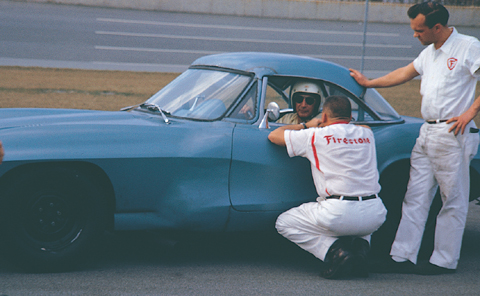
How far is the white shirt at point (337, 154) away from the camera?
3.93m

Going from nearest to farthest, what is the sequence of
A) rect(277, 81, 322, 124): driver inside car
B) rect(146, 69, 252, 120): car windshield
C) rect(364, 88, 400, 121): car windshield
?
rect(146, 69, 252, 120): car windshield < rect(277, 81, 322, 124): driver inside car < rect(364, 88, 400, 121): car windshield

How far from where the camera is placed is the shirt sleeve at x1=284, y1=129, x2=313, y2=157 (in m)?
3.93

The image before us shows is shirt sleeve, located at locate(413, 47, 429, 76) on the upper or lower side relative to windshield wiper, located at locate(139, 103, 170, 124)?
upper

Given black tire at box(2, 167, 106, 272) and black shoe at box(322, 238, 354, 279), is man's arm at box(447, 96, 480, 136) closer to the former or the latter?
black shoe at box(322, 238, 354, 279)

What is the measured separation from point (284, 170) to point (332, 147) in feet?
1.29

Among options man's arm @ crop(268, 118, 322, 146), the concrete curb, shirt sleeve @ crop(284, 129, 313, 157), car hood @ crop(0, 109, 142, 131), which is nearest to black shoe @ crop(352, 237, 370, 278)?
shirt sleeve @ crop(284, 129, 313, 157)

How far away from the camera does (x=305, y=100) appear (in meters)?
4.57

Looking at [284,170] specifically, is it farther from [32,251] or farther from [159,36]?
[159,36]

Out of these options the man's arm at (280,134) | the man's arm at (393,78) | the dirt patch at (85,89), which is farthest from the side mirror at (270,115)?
the dirt patch at (85,89)

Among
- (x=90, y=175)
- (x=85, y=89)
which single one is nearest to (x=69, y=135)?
(x=90, y=175)

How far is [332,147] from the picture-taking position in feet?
12.9

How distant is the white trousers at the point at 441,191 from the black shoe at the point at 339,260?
64 cm

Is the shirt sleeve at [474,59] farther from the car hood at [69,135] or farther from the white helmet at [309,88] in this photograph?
the car hood at [69,135]

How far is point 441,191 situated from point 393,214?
18.1 inches
